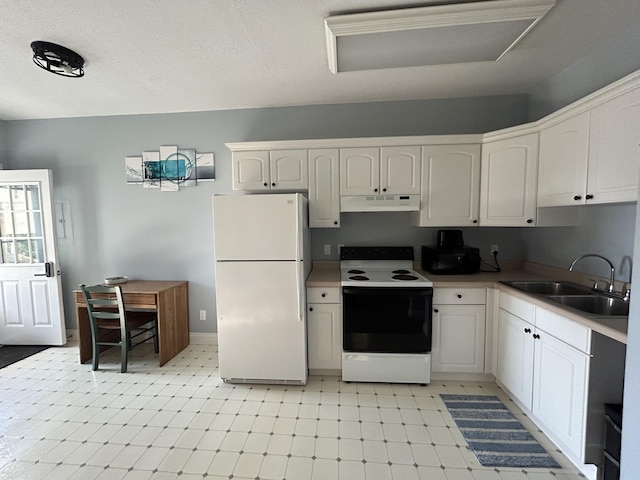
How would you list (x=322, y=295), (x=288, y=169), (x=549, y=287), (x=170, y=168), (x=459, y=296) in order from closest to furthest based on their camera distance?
→ 1. (x=549, y=287)
2. (x=459, y=296)
3. (x=322, y=295)
4. (x=288, y=169)
5. (x=170, y=168)

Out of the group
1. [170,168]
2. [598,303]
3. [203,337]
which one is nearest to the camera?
[598,303]

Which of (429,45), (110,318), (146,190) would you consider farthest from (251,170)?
(110,318)

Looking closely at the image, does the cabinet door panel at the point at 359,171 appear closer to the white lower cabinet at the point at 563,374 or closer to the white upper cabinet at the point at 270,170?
the white upper cabinet at the point at 270,170

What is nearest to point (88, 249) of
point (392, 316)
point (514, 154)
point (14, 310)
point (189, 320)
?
point (14, 310)

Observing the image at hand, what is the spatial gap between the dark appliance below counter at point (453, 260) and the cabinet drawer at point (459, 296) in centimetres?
31

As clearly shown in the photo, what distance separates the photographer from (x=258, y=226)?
7.43ft

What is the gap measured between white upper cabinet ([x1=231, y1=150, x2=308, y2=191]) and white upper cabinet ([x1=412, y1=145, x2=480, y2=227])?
3.70 feet

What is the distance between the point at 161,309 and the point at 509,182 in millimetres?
3366

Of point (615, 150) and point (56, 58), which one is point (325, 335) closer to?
point (615, 150)

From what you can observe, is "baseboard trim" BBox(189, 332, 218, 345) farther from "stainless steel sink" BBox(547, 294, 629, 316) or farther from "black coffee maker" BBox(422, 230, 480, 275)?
"stainless steel sink" BBox(547, 294, 629, 316)

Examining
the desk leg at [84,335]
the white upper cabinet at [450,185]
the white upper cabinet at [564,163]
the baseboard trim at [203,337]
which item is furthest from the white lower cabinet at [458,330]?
the desk leg at [84,335]

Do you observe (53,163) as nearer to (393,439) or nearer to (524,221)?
(393,439)

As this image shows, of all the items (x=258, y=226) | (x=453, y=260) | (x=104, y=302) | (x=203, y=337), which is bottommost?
(x=203, y=337)

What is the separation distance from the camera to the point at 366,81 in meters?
2.40
